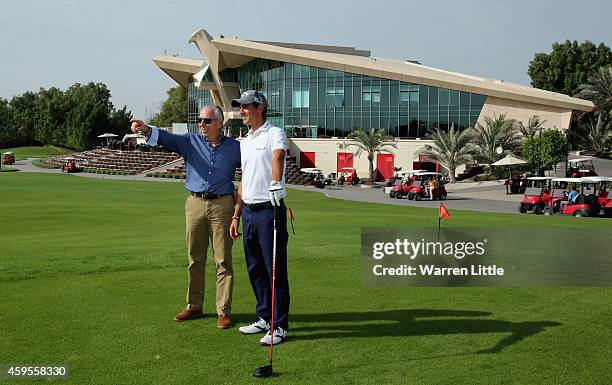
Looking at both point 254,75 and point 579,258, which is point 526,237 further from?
point 254,75

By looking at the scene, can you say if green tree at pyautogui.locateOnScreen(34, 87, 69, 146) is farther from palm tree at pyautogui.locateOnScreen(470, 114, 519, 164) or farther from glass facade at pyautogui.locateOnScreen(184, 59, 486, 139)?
palm tree at pyautogui.locateOnScreen(470, 114, 519, 164)

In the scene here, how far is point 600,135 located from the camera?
62.1 m

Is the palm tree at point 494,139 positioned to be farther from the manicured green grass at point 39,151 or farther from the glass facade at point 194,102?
the manicured green grass at point 39,151

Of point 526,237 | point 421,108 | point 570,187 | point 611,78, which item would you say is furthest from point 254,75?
point 526,237

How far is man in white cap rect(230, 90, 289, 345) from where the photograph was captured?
5.88m

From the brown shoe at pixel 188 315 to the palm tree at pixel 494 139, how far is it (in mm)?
50902

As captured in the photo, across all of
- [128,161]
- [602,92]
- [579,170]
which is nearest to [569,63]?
[602,92]

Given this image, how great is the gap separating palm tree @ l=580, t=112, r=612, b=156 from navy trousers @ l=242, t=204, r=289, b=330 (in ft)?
206

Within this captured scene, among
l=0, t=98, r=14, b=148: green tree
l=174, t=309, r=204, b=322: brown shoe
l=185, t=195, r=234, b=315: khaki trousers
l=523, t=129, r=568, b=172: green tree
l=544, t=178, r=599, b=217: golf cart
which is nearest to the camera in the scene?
l=174, t=309, r=204, b=322: brown shoe

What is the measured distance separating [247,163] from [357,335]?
6.54 feet

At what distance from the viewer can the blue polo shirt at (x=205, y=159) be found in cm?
644

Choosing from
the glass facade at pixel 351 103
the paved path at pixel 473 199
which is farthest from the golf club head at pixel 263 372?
the glass facade at pixel 351 103

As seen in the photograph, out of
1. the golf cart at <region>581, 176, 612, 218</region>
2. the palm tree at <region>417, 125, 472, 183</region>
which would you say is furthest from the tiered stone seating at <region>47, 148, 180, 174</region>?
the golf cart at <region>581, 176, 612, 218</region>

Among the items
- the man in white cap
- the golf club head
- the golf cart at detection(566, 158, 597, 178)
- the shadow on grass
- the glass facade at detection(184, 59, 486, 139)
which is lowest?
the shadow on grass
